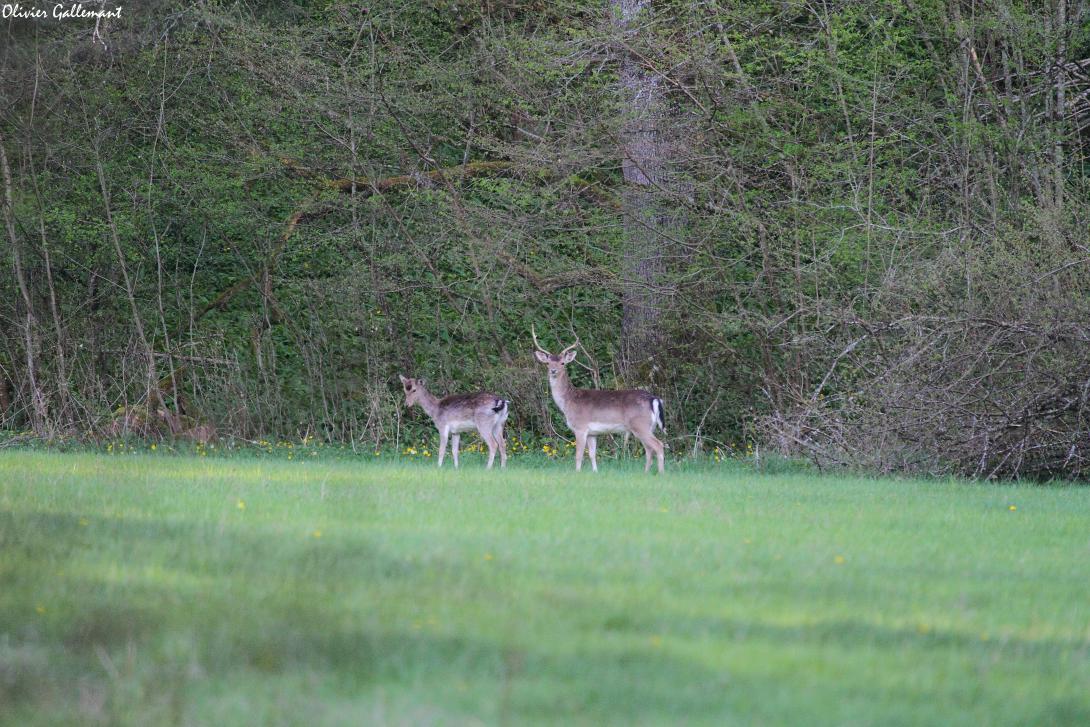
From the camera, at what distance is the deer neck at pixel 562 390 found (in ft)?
54.5

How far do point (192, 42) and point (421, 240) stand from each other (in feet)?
15.7

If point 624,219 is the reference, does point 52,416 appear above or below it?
below

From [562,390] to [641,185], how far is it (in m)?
4.39

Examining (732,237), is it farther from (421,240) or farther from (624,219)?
(421,240)

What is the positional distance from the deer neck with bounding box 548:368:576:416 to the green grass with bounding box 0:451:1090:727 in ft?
18.3

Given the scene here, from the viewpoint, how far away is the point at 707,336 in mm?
20594

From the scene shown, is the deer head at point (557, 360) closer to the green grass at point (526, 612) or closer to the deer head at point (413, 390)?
the deer head at point (413, 390)

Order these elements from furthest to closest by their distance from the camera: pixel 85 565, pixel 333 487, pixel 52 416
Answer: pixel 52 416 → pixel 333 487 → pixel 85 565

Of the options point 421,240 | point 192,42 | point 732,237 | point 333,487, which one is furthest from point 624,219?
point 333,487

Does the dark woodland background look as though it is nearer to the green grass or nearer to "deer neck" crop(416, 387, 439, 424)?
"deer neck" crop(416, 387, 439, 424)

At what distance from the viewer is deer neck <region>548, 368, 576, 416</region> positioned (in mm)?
16625

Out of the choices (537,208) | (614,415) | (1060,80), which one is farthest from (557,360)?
(1060,80)

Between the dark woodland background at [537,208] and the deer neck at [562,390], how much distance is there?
7.09ft

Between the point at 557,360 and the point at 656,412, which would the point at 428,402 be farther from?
the point at 656,412
